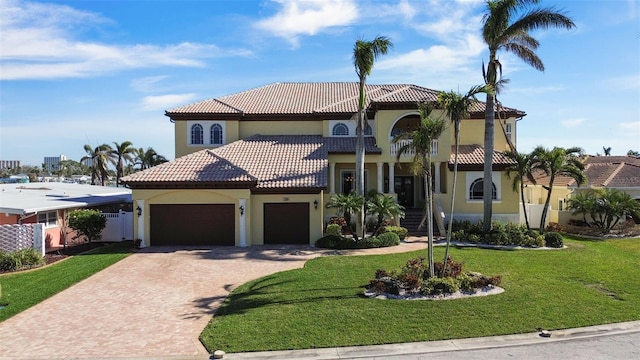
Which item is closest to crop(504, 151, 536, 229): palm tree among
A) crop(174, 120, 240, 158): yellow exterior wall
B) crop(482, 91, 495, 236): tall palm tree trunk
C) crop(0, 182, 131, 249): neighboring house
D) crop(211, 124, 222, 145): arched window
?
crop(482, 91, 495, 236): tall palm tree trunk

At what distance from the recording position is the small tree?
20.9m

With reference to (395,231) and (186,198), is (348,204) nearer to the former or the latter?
(395,231)

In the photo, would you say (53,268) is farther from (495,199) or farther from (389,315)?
(495,199)

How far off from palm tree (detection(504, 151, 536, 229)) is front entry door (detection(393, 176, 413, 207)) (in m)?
6.51

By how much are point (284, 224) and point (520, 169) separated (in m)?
12.8

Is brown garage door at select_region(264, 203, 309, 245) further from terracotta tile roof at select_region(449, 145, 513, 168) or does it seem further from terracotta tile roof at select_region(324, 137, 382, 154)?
terracotta tile roof at select_region(449, 145, 513, 168)

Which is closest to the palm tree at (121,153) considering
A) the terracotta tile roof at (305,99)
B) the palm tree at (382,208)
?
the terracotta tile roof at (305,99)

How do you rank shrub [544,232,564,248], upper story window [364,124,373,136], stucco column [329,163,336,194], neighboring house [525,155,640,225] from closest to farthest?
shrub [544,232,564,248], stucco column [329,163,336,194], neighboring house [525,155,640,225], upper story window [364,124,373,136]

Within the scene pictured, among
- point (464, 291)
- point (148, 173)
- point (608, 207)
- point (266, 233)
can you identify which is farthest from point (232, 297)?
point (608, 207)

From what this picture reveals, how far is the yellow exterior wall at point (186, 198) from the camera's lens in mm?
20672

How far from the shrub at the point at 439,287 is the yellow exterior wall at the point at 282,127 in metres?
17.7

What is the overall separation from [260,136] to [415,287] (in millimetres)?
18166

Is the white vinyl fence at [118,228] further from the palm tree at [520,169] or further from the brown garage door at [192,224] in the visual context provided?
the palm tree at [520,169]

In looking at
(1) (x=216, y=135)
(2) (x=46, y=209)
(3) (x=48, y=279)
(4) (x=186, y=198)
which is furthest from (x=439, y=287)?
(1) (x=216, y=135)
